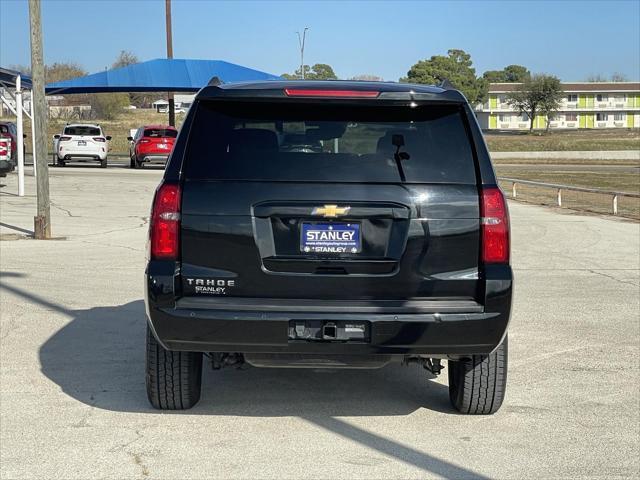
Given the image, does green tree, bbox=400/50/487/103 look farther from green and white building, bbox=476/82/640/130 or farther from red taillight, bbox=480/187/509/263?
red taillight, bbox=480/187/509/263

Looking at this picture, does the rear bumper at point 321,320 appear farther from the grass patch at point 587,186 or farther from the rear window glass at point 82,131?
the rear window glass at point 82,131

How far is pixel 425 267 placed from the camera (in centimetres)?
505

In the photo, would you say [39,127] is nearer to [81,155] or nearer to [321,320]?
[321,320]

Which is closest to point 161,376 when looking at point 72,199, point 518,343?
point 518,343

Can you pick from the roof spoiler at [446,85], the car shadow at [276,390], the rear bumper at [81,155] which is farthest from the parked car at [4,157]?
the roof spoiler at [446,85]

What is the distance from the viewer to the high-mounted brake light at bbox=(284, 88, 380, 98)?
514 centimetres

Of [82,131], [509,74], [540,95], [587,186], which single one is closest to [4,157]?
[82,131]

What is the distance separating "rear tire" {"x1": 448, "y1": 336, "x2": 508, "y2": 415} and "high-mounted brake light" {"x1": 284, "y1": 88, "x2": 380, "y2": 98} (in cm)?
167

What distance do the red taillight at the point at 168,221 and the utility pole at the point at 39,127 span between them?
10.7 meters

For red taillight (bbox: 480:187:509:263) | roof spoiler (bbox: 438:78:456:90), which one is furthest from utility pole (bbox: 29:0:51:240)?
red taillight (bbox: 480:187:509:263)

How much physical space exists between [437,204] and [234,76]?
115ft

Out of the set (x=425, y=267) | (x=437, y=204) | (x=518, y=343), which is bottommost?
(x=518, y=343)

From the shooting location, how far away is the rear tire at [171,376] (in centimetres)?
561

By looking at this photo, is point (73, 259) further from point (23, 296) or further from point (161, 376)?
point (161, 376)
